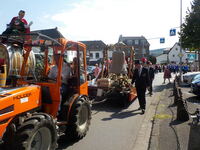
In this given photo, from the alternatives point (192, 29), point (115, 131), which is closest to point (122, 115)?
point (115, 131)

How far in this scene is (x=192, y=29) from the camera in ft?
71.9

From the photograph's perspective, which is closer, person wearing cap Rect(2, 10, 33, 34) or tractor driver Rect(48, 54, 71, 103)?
tractor driver Rect(48, 54, 71, 103)

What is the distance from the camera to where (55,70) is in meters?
5.27

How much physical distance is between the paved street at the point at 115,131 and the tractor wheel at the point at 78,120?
0.67 feet

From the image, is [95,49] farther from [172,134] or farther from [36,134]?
[36,134]

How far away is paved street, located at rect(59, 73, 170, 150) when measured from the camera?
5.50 meters

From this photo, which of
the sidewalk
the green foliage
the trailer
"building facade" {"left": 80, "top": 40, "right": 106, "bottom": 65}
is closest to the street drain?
the sidewalk

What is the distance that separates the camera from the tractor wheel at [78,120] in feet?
17.6

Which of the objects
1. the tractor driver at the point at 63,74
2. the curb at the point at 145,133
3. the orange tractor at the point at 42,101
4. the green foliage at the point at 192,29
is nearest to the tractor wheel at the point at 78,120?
the orange tractor at the point at 42,101

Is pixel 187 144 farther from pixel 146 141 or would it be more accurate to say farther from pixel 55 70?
pixel 55 70

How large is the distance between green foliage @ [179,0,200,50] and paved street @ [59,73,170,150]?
14491 mm

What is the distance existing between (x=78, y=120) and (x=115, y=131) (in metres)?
1.48

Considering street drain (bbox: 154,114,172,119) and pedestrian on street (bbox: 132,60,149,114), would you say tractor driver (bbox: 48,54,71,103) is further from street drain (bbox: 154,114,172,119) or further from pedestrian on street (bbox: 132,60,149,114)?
pedestrian on street (bbox: 132,60,149,114)

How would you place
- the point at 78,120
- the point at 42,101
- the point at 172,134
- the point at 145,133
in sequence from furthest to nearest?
the point at 145,133 → the point at 172,134 → the point at 78,120 → the point at 42,101
